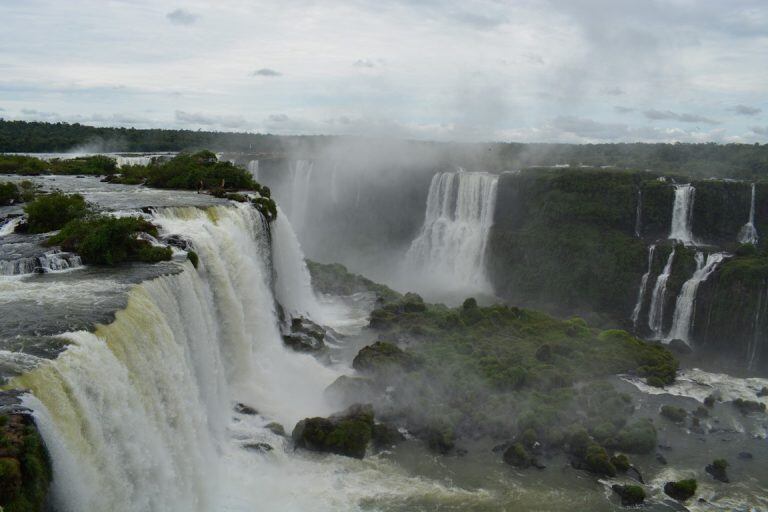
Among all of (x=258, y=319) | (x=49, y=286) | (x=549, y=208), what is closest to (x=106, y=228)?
(x=49, y=286)

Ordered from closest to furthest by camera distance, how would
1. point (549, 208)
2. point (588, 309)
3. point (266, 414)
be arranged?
point (266, 414), point (588, 309), point (549, 208)

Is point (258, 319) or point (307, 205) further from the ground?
point (307, 205)

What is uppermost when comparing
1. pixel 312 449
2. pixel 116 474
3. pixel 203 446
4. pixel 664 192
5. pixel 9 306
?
pixel 664 192

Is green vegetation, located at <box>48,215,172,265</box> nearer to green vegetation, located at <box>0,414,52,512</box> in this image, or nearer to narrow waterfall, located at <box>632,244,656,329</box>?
green vegetation, located at <box>0,414,52,512</box>

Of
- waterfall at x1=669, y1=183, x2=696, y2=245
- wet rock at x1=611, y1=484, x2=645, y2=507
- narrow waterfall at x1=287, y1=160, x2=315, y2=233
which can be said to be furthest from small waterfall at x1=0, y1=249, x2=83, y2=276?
narrow waterfall at x1=287, y1=160, x2=315, y2=233

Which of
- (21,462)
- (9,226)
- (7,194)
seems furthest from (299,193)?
(21,462)

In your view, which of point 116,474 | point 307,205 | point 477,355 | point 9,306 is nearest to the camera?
point 116,474

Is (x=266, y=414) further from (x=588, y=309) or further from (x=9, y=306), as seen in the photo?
(x=588, y=309)
